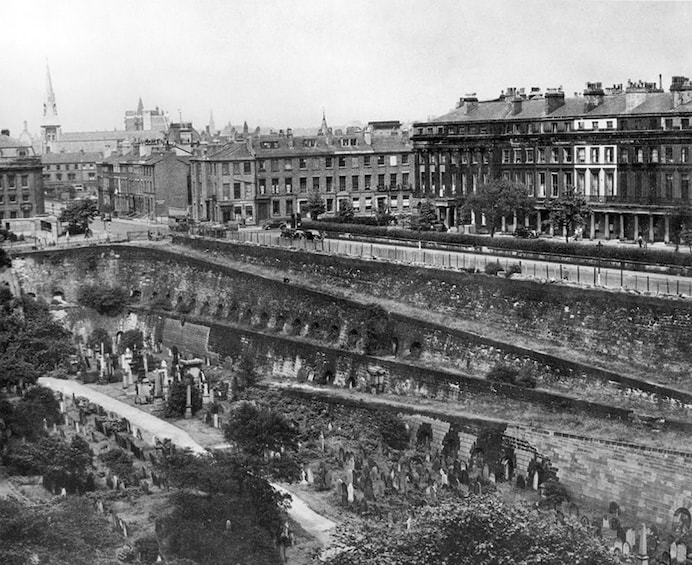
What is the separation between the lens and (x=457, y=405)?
37938 millimetres

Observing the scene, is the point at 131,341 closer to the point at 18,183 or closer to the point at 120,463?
the point at 120,463

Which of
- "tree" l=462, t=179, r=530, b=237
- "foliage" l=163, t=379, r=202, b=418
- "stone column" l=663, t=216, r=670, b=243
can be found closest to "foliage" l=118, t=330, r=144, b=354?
"foliage" l=163, t=379, r=202, b=418

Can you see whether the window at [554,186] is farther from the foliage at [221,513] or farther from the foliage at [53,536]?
the foliage at [53,536]

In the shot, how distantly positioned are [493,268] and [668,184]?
1225 centimetres

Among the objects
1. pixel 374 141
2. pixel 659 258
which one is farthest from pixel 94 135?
pixel 659 258

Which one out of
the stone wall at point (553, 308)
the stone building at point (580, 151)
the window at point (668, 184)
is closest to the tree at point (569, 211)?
the stone building at point (580, 151)

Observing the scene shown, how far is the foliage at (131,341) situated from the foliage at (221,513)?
2124 cm

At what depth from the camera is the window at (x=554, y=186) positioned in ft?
194

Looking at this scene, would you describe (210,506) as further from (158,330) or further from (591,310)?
(158,330)

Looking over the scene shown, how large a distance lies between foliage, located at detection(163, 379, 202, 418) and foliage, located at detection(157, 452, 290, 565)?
9.26m

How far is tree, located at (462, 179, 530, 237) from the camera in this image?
57.8 metres

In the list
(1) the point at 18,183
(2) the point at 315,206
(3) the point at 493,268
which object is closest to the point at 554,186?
(3) the point at 493,268

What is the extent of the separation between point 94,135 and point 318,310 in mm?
85022

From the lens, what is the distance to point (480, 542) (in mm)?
22984
